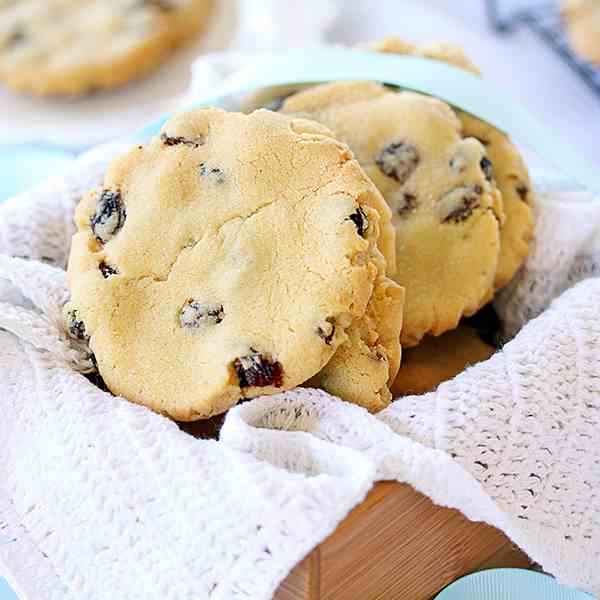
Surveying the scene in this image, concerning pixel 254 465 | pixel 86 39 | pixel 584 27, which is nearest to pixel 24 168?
pixel 86 39

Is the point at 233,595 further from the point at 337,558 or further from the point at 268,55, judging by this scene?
the point at 268,55

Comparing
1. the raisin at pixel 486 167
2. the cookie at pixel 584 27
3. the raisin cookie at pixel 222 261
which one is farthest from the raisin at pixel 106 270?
the cookie at pixel 584 27

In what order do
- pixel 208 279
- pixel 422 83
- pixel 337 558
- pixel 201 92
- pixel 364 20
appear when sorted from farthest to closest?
pixel 364 20
pixel 201 92
pixel 422 83
pixel 208 279
pixel 337 558

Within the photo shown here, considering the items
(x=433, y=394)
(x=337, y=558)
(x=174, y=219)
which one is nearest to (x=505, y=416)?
(x=433, y=394)

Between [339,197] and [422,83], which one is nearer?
[339,197]

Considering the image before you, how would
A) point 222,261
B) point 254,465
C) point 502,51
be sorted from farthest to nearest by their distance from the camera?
point 502,51
point 222,261
point 254,465

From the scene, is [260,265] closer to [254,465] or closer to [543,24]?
[254,465]
